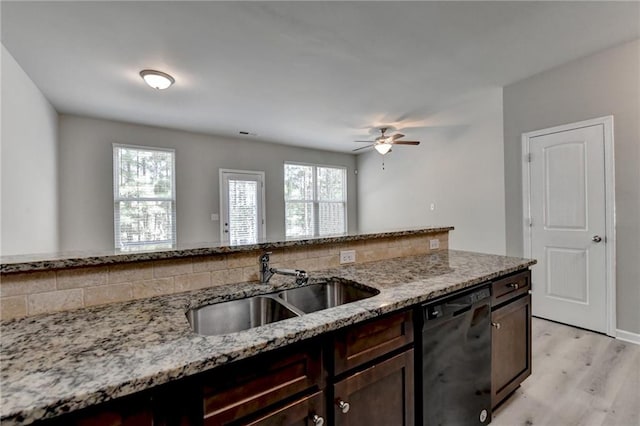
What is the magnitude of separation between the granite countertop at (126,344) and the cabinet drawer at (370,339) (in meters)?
0.06

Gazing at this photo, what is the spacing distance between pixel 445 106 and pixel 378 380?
3954mm

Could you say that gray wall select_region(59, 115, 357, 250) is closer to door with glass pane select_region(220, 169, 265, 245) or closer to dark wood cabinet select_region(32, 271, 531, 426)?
door with glass pane select_region(220, 169, 265, 245)

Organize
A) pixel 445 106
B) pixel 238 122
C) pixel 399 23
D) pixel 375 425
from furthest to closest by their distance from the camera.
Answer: pixel 238 122, pixel 445 106, pixel 399 23, pixel 375 425

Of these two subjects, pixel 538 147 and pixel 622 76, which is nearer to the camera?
pixel 622 76

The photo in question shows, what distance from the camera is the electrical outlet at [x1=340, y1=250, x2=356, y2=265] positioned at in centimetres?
185

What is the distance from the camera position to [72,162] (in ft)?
13.7

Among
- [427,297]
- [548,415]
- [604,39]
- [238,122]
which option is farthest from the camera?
[238,122]

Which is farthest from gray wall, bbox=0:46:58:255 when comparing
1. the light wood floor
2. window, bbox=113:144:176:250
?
the light wood floor

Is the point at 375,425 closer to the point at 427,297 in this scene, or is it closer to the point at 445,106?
the point at 427,297

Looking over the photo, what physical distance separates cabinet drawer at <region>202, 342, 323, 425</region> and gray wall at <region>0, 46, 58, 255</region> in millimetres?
2847

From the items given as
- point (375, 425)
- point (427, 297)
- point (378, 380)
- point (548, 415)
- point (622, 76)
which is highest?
point (622, 76)

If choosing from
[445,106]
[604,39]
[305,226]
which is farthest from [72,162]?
[604,39]

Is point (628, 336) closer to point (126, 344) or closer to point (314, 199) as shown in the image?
point (126, 344)

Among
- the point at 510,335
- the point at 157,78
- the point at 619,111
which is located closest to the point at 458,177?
the point at 619,111
